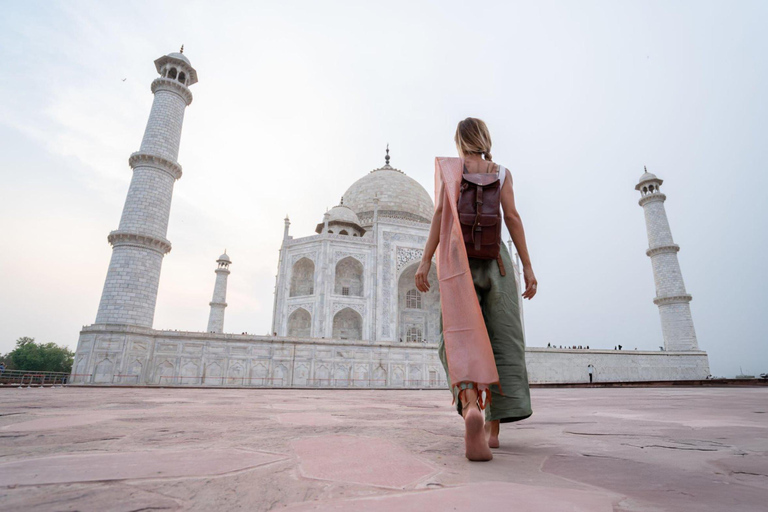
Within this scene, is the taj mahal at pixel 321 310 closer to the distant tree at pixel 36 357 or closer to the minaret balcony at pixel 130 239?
the minaret balcony at pixel 130 239

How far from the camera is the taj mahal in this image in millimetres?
9820

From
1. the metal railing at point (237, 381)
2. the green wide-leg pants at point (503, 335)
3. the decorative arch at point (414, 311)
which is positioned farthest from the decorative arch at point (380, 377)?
the green wide-leg pants at point (503, 335)

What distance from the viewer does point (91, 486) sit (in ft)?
2.50

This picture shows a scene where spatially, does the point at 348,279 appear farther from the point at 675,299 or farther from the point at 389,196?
the point at 675,299

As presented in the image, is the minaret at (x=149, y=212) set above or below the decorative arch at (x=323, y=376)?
above

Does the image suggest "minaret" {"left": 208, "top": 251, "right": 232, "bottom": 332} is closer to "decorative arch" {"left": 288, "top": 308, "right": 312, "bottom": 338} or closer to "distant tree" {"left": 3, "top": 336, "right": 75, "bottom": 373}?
"decorative arch" {"left": 288, "top": 308, "right": 312, "bottom": 338}

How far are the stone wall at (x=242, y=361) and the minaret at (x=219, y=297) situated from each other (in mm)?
12390

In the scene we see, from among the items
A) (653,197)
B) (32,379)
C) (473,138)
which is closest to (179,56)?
(32,379)

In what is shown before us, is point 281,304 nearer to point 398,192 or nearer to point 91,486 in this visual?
point 398,192

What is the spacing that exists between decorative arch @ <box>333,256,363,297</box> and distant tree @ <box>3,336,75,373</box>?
21473 millimetres

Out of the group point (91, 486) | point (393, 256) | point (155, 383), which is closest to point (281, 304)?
point (393, 256)

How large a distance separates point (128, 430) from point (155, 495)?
3.38 ft

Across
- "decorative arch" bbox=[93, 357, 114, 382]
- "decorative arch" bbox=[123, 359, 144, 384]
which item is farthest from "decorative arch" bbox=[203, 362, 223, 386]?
"decorative arch" bbox=[93, 357, 114, 382]

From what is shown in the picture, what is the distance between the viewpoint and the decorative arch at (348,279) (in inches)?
737
